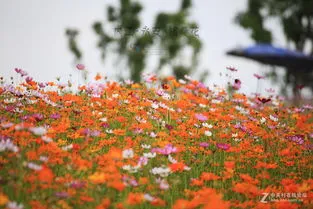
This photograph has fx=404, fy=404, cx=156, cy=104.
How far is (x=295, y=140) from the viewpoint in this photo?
4859 mm

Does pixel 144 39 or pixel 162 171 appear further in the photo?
pixel 144 39

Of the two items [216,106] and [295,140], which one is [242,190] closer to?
[295,140]

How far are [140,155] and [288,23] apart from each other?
1640 cm

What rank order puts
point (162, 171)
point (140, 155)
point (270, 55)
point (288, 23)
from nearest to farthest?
point (162, 171)
point (140, 155)
point (270, 55)
point (288, 23)

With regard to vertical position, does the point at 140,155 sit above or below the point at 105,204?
Result: above

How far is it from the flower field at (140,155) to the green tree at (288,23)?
480 inches

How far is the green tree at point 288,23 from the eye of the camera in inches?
722

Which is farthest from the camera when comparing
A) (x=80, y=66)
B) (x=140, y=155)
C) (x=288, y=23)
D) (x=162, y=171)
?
(x=288, y=23)

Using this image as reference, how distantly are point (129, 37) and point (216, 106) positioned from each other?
61.8 ft

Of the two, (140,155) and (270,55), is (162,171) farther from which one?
(270,55)

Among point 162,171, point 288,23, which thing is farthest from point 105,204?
point 288,23

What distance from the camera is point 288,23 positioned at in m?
18.5

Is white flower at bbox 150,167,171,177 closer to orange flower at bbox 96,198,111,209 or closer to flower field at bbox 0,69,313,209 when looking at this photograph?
flower field at bbox 0,69,313,209

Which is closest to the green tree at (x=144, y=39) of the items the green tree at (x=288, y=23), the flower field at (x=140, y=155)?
the green tree at (x=288, y=23)
